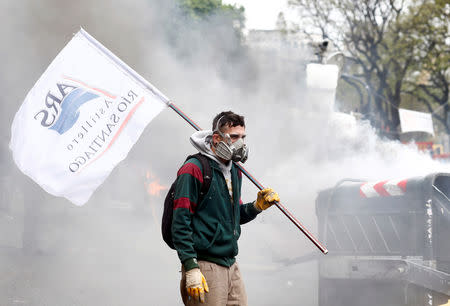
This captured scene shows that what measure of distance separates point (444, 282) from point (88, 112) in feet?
6.94

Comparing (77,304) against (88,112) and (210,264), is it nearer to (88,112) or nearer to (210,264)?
(88,112)

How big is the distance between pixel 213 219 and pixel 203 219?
0.04m

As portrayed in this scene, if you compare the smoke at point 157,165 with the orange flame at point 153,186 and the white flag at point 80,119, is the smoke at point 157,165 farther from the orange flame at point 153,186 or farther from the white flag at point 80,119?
the white flag at point 80,119

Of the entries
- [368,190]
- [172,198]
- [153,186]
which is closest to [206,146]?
[172,198]

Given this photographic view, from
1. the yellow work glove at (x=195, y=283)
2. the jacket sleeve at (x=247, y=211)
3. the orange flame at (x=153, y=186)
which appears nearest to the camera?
the yellow work glove at (x=195, y=283)

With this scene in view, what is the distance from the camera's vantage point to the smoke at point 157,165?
606 cm

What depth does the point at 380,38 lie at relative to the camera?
79.4 ft

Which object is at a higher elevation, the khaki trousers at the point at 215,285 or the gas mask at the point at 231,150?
the gas mask at the point at 231,150

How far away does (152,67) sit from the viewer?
35.4 ft

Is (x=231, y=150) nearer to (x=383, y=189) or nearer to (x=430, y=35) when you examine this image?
(x=383, y=189)

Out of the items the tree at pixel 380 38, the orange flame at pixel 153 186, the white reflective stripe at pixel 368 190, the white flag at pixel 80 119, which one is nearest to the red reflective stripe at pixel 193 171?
the white flag at pixel 80 119

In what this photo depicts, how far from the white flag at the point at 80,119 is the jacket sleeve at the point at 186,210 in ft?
1.97

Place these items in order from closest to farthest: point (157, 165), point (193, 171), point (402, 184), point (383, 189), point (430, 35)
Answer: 1. point (193, 171)
2. point (402, 184)
3. point (383, 189)
4. point (157, 165)
5. point (430, 35)

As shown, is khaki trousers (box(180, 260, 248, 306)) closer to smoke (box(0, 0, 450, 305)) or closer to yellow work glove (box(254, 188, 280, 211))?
yellow work glove (box(254, 188, 280, 211))
